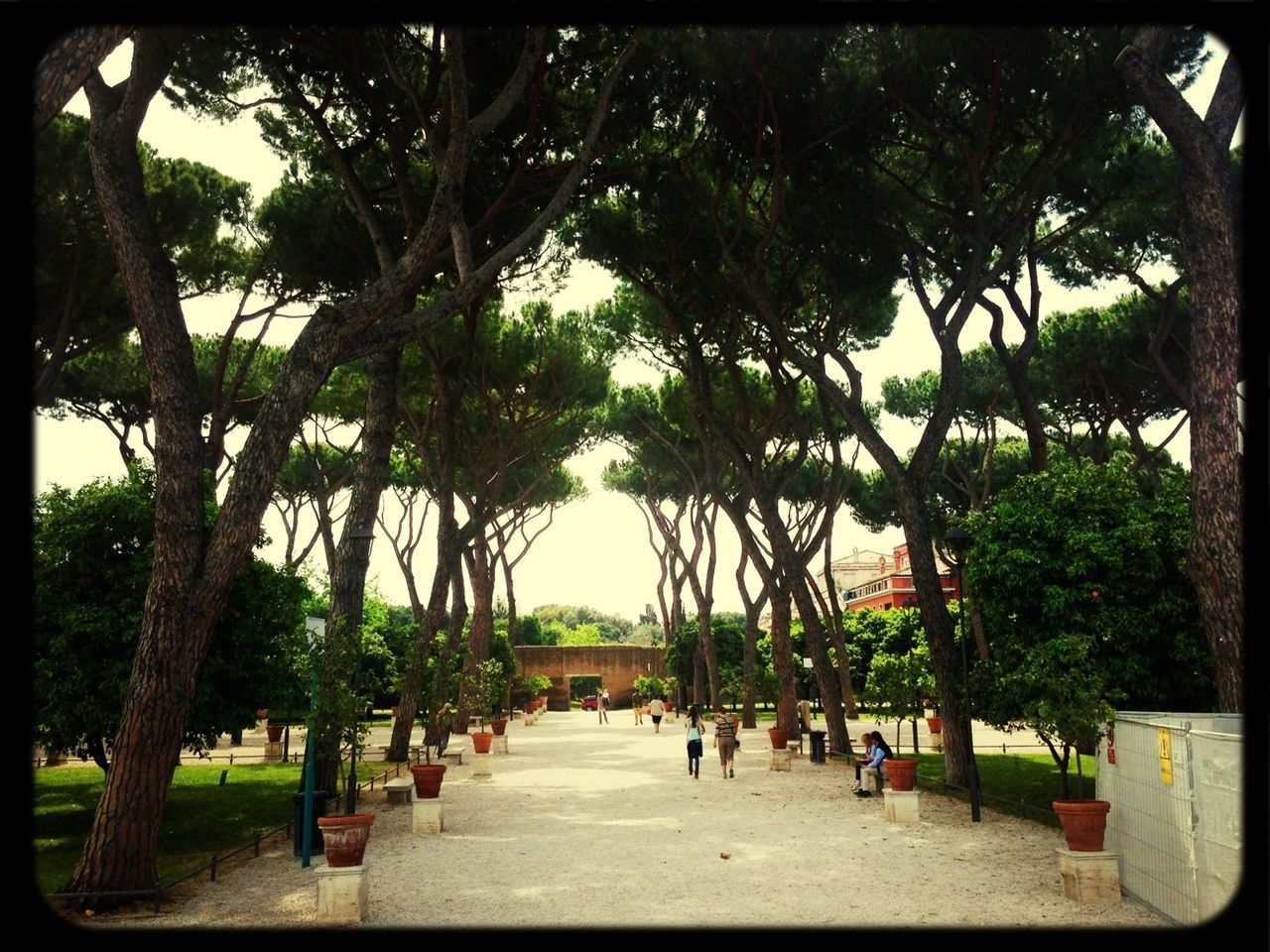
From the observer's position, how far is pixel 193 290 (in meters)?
18.5

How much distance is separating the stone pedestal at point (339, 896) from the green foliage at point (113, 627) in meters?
3.37

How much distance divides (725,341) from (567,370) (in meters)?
5.24

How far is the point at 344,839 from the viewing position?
7.48 metres

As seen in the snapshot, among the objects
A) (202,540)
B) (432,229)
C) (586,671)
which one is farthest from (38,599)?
(586,671)

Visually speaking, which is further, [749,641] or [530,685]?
[530,685]

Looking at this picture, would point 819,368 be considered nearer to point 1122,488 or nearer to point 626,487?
point 1122,488

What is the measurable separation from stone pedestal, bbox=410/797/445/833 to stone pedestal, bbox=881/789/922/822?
5.64m

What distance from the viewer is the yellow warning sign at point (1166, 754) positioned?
6.86 m

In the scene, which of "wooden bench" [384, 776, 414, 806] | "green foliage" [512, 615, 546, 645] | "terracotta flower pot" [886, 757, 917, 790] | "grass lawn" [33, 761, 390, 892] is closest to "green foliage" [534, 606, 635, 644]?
"green foliage" [512, 615, 546, 645]

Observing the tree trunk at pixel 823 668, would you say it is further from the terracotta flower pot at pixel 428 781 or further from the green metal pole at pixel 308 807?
the green metal pole at pixel 308 807

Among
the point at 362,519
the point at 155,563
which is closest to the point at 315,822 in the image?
the point at 155,563

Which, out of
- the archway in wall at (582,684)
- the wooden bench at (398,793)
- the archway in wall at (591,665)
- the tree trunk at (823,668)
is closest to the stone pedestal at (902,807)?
the tree trunk at (823,668)

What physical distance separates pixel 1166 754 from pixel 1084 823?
950mm

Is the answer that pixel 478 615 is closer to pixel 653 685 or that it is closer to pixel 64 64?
pixel 653 685
